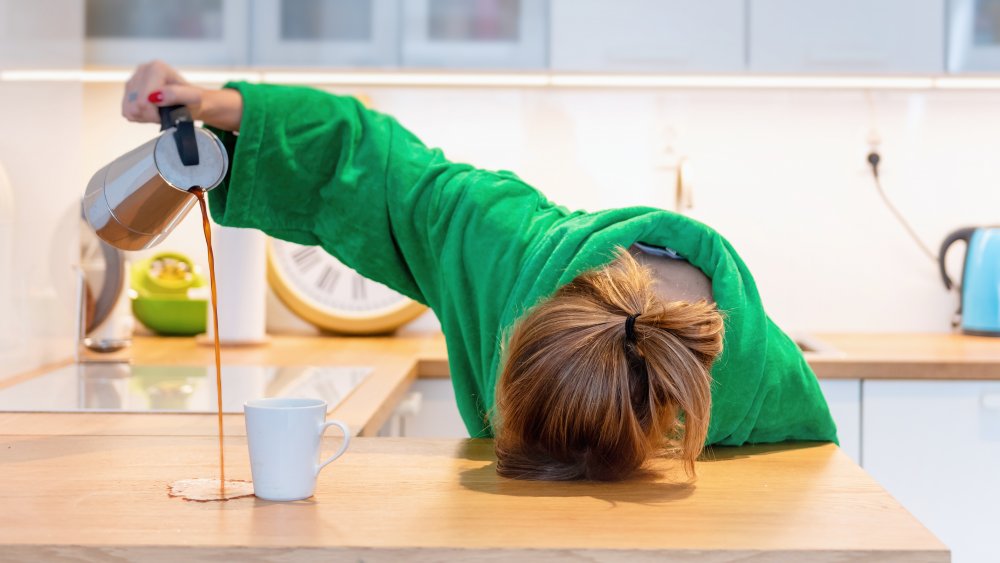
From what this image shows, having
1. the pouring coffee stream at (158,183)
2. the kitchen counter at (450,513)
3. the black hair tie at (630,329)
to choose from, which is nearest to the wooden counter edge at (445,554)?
the kitchen counter at (450,513)

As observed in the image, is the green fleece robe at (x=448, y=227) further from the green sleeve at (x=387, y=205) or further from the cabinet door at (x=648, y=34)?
the cabinet door at (x=648, y=34)

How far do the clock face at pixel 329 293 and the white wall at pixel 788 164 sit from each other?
364 mm

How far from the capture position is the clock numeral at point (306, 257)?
8.11ft

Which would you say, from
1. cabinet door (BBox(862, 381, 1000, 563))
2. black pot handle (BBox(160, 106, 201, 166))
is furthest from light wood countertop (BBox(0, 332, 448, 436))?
cabinet door (BBox(862, 381, 1000, 563))

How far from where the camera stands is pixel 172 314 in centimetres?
245

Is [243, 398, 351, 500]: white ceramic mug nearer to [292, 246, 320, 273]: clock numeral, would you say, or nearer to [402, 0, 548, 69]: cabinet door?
[402, 0, 548, 69]: cabinet door

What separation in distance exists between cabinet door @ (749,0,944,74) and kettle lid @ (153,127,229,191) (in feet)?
4.45

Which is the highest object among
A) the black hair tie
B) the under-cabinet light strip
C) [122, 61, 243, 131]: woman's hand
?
the under-cabinet light strip

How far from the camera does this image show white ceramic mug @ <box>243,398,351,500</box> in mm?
923

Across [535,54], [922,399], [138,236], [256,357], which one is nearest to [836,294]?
[922,399]

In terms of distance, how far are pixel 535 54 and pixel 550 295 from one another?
1.22 m

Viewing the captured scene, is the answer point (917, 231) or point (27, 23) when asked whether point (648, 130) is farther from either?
point (27, 23)

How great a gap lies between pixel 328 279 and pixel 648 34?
33.4 inches

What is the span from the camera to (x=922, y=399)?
204 cm
